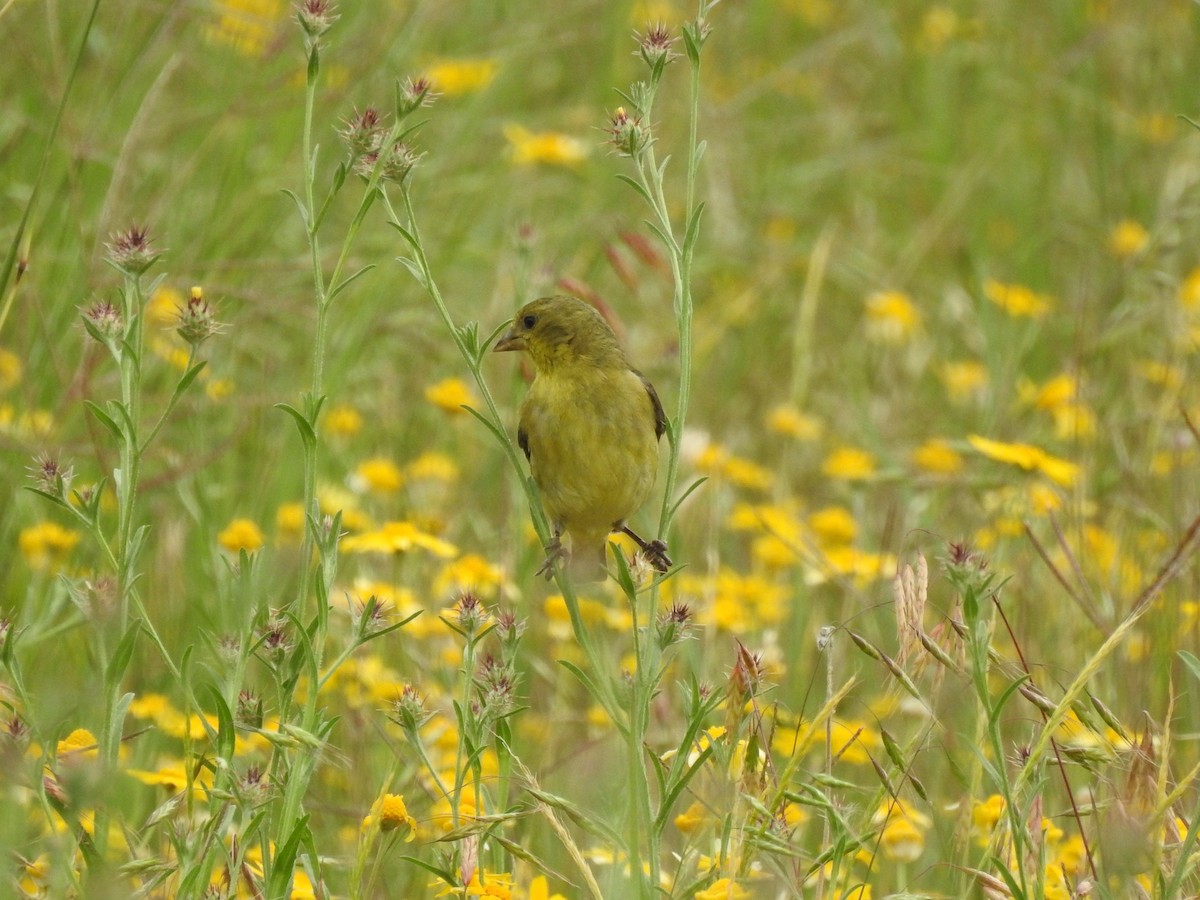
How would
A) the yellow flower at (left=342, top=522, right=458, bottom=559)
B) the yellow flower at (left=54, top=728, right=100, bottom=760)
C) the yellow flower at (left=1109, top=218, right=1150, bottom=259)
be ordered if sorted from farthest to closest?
1. the yellow flower at (left=1109, top=218, right=1150, bottom=259)
2. the yellow flower at (left=342, top=522, right=458, bottom=559)
3. the yellow flower at (left=54, top=728, right=100, bottom=760)

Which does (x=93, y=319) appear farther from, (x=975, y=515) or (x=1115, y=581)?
(x=975, y=515)

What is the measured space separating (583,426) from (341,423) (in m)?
1.29

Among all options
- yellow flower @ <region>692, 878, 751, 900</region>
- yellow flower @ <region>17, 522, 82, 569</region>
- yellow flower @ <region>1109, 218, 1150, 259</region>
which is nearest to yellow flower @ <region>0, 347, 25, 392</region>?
yellow flower @ <region>17, 522, 82, 569</region>

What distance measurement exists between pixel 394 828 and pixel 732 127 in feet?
16.0

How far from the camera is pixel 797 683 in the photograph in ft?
12.9

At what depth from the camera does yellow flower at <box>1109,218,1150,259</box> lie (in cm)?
618

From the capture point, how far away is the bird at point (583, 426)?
3.42 meters

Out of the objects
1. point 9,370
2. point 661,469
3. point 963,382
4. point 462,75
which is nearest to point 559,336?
point 661,469

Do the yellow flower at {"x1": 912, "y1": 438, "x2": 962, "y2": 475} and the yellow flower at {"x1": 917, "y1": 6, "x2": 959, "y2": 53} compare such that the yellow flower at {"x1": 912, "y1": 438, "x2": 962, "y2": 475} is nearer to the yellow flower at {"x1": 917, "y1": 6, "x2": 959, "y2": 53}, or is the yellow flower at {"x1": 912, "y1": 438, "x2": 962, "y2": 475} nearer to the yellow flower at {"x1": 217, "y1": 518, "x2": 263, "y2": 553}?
the yellow flower at {"x1": 217, "y1": 518, "x2": 263, "y2": 553}

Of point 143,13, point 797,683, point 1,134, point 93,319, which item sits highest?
point 143,13

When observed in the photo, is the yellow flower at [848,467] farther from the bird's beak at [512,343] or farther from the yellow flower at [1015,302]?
the bird's beak at [512,343]

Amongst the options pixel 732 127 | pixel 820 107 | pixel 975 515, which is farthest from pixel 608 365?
pixel 820 107

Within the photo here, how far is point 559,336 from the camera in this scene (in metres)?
3.63

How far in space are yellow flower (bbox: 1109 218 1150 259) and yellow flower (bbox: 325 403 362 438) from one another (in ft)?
10.1
